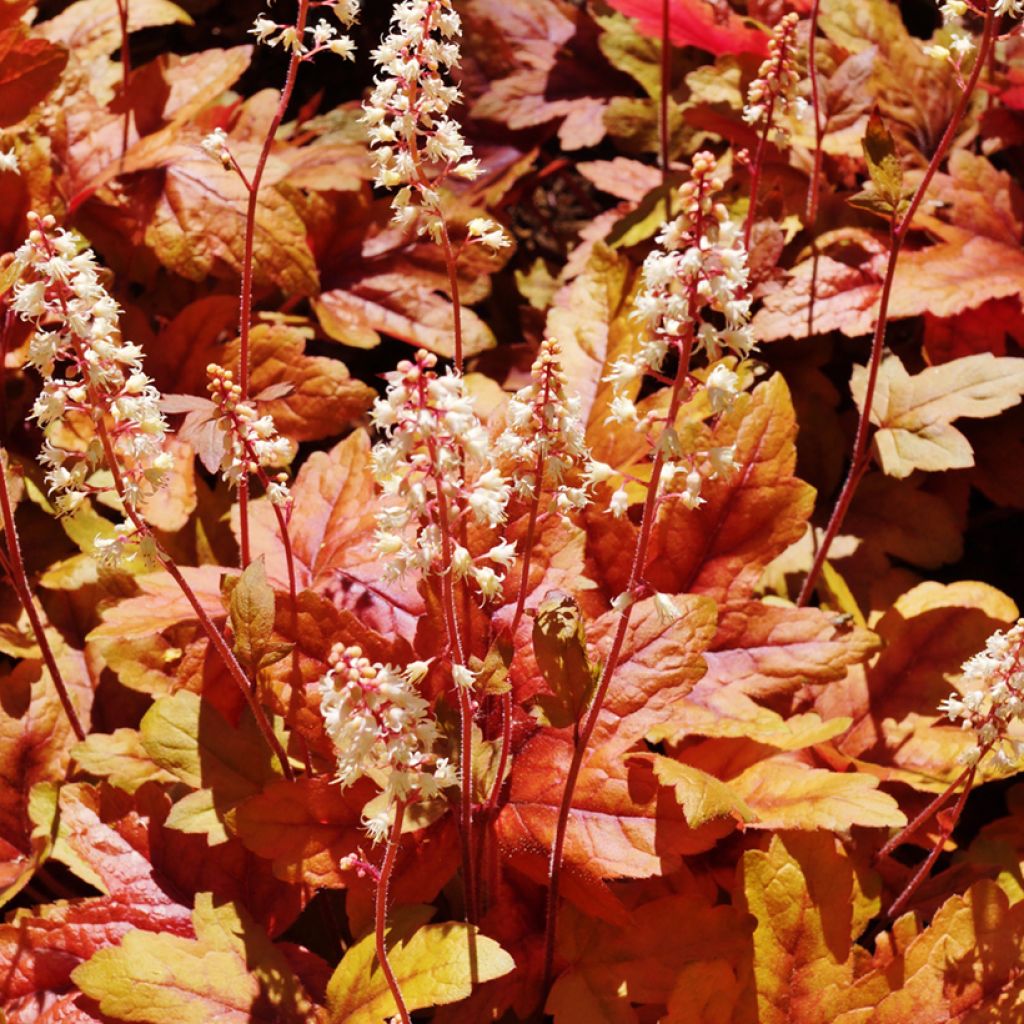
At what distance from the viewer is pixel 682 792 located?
1.64 metres

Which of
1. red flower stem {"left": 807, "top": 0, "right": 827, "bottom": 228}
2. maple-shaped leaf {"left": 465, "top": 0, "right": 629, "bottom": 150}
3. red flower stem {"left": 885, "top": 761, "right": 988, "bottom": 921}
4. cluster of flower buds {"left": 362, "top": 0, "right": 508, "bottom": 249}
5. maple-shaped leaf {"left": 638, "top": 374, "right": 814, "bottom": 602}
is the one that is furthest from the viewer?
maple-shaped leaf {"left": 465, "top": 0, "right": 629, "bottom": 150}

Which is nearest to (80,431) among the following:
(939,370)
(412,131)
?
(412,131)

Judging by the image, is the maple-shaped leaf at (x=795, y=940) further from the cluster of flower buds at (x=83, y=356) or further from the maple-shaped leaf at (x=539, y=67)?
the maple-shaped leaf at (x=539, y=67)

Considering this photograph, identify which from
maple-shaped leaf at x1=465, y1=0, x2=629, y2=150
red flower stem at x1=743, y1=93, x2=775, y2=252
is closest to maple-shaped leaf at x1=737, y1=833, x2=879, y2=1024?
red flower stem at x1=743, y1=93, x2=775, y2=252

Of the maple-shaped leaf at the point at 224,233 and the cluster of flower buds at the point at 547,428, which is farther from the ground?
the cluster of flower buds at the point at 547,428

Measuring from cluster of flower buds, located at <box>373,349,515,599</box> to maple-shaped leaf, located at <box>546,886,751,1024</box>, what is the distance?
33.7 inches

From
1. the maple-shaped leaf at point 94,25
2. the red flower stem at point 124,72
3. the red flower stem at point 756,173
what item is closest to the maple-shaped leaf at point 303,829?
the red flower stem at point 756,173

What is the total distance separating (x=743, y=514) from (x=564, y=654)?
888 mm

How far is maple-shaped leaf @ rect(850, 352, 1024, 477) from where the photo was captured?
2.24 meters

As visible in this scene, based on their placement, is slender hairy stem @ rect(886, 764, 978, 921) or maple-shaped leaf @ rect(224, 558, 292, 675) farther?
slender hairy stem @ rect(886, 764, 978, 921)

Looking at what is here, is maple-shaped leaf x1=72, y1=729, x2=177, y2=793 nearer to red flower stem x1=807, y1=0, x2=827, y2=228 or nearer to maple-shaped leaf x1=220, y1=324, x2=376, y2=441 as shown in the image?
maple-shaped leaf x1=220, y1=324, x2=376, y2=441

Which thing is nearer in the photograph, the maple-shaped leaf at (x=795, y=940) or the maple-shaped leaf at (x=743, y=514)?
the maple-shaped leaf at (x=795, y=940)

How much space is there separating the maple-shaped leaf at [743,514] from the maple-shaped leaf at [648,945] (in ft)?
2.01

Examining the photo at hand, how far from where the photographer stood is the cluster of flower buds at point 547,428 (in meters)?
1.32
